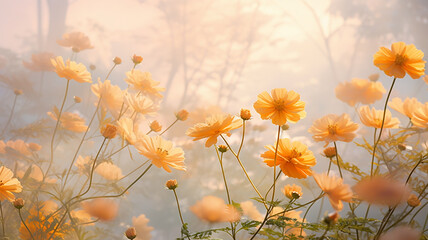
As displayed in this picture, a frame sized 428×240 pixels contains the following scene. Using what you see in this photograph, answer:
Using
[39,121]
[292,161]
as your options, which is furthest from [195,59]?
[292,161]

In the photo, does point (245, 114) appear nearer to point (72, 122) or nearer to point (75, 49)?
point (72, 122)

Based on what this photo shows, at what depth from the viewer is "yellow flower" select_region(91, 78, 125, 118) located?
705mm

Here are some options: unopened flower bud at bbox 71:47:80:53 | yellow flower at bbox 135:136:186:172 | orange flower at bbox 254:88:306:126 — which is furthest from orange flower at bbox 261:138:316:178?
unopened flower bud at bbox 71:47:80:53

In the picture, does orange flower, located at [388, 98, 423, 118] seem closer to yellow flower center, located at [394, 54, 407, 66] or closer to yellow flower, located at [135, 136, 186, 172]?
yellow flower center, located at [394, 54, 407, 66]

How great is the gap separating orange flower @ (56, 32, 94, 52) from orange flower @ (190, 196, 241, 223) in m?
0.65

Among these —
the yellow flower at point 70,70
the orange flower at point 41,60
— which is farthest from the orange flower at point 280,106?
the orange flower at point 41,60

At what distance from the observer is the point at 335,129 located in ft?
1.57

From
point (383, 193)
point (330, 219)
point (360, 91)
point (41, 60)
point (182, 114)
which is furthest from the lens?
point (41, 60)

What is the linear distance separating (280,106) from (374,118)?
0.80ft

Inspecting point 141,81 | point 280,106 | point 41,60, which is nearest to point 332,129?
point 280,106

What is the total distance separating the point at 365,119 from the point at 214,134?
30 cm

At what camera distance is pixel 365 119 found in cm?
54

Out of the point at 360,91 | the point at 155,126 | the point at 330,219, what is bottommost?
the point at 330,219

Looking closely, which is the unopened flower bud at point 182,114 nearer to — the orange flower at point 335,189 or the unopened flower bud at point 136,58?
the unopened flower bud at point 136,58
